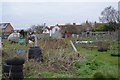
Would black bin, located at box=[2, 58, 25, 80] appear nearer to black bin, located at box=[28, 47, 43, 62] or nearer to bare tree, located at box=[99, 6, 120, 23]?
black bin, located at box=[28, 47, 43, 62]

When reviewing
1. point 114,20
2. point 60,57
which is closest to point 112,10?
point 114,20

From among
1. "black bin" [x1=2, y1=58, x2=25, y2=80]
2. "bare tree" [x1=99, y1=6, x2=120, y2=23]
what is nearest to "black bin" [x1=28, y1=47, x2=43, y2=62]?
"black bin" [x1=2, y1=58, x2=25, y2=80]

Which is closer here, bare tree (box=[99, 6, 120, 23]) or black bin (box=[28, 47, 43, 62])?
black bin (box=[28, 47, 43, 62])

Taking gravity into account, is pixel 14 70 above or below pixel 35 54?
below

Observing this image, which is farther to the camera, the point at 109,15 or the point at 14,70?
the point at 109,15

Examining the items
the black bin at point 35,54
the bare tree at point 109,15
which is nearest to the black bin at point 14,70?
the black bin at point 35,54

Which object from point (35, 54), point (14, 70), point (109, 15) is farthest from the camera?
point (109, 15)

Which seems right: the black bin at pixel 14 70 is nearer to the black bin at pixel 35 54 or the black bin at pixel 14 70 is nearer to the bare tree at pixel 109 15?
the black bin at pixel 35 54

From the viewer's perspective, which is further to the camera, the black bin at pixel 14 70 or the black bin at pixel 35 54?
the black bin at pixel 35 54

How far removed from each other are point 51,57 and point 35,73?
2294 mm

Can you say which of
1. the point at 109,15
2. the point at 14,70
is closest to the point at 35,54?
the point at 14,70

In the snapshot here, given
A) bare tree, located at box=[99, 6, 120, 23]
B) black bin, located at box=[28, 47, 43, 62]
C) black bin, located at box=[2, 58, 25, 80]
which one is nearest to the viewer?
black bin, located at box=[2, 58, 25, 80]

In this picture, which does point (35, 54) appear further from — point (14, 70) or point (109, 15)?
point (109, 15)

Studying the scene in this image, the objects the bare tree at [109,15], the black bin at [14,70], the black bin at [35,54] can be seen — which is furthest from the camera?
the bare tree at [109,15]
